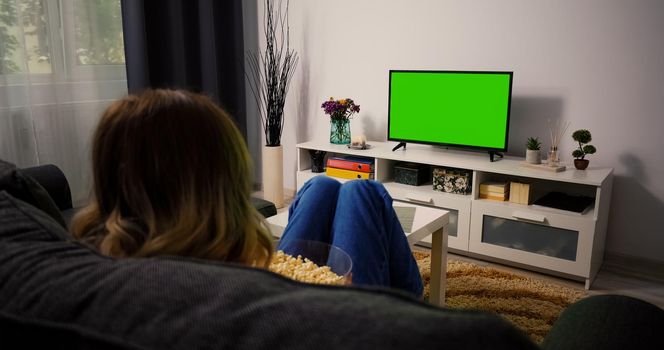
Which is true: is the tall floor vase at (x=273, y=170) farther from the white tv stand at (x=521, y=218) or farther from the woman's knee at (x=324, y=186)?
the woman's knee at (x=324, y=186)

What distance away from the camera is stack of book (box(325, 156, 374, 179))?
142 inches

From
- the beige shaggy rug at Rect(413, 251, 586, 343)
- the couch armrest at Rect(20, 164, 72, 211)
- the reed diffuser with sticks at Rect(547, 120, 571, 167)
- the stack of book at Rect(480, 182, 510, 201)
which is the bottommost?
the beige shaggy rug at Rect(413, 251, 586, 343)

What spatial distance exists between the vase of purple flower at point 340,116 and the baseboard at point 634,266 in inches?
70.8

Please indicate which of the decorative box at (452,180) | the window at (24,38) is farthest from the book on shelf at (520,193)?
the window at (24,38)

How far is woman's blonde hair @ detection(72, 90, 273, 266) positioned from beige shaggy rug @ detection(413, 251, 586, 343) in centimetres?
187

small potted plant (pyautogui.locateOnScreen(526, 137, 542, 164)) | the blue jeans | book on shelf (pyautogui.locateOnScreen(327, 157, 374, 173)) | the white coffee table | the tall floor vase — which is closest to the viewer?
the blue jeans

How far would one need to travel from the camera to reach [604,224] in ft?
9.74

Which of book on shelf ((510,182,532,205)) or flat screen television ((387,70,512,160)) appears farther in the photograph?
flat screen television ((387,70,512,160))

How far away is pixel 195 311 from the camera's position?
0.49 m

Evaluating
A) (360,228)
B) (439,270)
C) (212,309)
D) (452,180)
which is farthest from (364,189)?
(452,180)

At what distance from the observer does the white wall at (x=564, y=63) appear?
2.91m

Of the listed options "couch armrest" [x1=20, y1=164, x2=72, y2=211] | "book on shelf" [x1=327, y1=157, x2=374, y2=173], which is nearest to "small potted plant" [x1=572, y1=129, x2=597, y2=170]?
"book on shelf" [x1=327, y1=157, x2=374, y2=173]

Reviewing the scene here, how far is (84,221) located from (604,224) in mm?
2836

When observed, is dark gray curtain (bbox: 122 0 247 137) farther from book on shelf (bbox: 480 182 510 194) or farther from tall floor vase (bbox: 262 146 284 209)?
book on shelf (bbox: 480 182 510 194)
